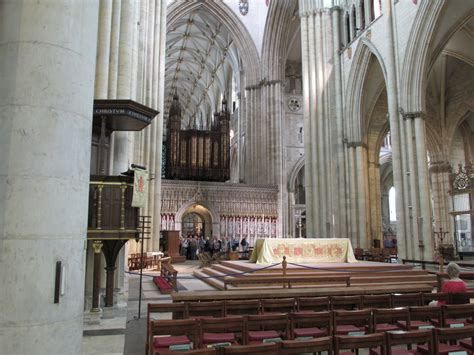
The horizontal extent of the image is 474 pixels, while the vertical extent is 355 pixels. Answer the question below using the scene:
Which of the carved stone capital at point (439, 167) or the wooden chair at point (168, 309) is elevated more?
the carved stone capital at point (439, 167)

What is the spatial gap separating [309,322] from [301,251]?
23.2 feet

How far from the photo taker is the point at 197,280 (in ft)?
37.2

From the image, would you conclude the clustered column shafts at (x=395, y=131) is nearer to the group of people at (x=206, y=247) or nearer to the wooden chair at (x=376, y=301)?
the group of people at (x=206, y=247)

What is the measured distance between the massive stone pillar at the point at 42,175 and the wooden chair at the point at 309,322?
187cm

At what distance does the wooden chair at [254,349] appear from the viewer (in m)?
2.55

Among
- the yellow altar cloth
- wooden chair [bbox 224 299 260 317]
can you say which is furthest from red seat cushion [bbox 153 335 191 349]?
the yellow altar cloth

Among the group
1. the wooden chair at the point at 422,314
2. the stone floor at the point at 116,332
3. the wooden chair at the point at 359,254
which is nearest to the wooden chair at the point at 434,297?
the wooden chair at the point at 422,314

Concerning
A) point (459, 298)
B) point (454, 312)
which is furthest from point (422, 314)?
point (459, 298)

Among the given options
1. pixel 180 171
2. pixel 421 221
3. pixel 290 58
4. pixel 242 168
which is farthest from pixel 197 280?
pixel 290 58

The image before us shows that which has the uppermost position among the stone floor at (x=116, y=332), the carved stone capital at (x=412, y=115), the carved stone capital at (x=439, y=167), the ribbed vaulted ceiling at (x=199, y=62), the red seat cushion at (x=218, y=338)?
the ribbed vaulted ceiling at (x=199, y=62)

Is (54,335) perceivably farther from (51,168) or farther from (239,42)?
(239,42)

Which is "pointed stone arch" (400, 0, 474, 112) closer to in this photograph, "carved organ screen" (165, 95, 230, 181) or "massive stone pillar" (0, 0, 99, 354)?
"massive stone pillar" (0, 0, 99, 354)

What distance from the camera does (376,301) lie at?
5.08 metres

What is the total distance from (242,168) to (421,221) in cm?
1850
